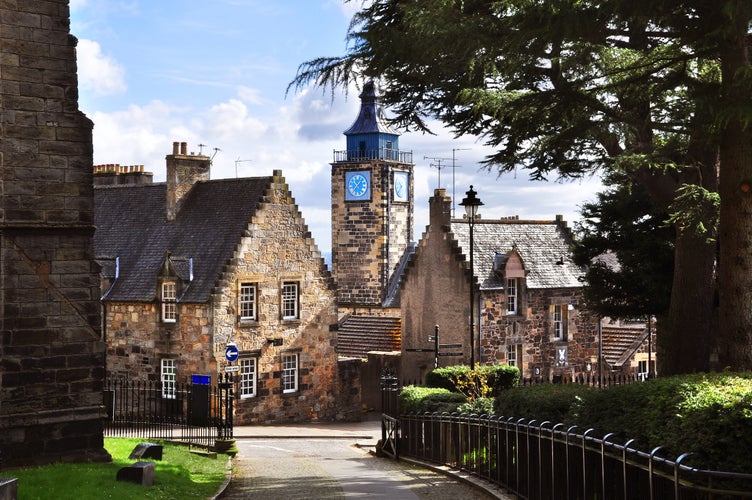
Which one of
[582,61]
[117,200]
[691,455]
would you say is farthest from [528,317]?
[691,455]

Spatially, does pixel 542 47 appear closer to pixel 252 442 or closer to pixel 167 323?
pixel 252 442

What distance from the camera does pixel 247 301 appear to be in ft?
128

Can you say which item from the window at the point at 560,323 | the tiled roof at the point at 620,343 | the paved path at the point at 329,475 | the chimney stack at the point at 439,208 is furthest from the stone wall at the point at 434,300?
the paved path at the point at 329,475

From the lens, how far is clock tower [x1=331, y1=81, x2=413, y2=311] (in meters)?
65.5

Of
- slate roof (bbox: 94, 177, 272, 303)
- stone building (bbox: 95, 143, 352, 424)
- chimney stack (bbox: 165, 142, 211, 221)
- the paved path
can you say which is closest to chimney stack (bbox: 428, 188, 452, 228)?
stone building (bbox: 95, 143, 352, 424)

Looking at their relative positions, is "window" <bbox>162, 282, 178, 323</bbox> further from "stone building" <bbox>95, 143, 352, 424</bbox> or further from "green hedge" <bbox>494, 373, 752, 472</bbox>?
"green hedge" <bbox>494, 373, 752, 472</bbox>

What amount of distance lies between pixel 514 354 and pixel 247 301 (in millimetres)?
12269

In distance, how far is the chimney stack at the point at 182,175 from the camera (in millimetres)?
41562

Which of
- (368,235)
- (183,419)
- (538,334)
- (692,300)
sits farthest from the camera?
(368,235)

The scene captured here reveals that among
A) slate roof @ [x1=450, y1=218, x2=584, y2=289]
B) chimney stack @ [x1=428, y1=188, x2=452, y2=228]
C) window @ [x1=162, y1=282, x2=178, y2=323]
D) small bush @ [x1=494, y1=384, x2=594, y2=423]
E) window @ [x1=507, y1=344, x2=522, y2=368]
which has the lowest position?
window @ [x1=507, y1=344, x2=522, y2=368]

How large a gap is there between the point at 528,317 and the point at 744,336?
27.1 metres

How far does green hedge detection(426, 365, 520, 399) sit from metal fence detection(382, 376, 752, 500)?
7.25 meters

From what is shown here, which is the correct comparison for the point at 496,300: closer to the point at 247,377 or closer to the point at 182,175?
the point at 247,377

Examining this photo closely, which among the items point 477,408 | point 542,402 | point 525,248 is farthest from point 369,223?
point 542,402
